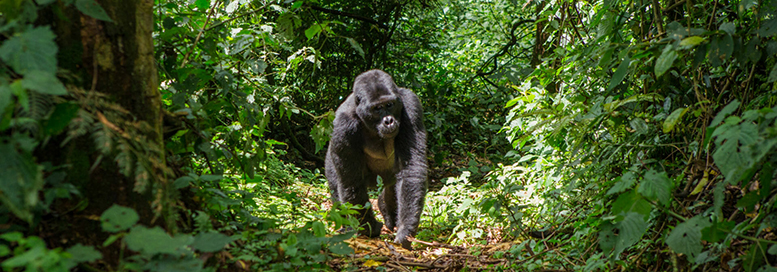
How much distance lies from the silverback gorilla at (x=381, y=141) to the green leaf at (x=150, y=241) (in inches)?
111

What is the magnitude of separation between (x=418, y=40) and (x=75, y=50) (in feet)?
22.6

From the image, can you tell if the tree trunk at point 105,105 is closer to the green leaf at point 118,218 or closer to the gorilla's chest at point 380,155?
the green leaf at point 118,218

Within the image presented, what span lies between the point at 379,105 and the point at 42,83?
3084 mm

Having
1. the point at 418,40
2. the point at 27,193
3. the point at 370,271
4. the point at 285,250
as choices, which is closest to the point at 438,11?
the point at 418,40

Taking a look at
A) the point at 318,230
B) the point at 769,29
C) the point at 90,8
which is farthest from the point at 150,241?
the point at 769,29

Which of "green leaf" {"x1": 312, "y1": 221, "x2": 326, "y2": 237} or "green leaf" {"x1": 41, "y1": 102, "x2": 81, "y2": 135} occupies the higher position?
"green leaf" {"x1": 41, "y1": 102, "x2": 81, "y2": 135}

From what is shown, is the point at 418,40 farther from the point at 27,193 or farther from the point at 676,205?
the point at 27,193

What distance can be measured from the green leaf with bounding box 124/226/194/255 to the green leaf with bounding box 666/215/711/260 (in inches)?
50.4

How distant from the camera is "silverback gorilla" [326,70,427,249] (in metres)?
3.92

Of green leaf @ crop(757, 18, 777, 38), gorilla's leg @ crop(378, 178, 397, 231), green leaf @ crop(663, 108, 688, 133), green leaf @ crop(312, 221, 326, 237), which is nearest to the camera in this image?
green leaf @ crop(757, 18, 777, 38)

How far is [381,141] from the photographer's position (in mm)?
4297

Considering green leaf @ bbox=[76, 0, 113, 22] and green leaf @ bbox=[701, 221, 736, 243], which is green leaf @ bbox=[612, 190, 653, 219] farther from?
green leaf @ bbox=[76, 0, 113, 22]

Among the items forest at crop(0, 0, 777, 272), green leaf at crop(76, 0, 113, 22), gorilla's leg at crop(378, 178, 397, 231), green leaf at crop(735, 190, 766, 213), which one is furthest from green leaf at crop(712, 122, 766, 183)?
gorilla's leg at crop(378, 178, 397, 231)

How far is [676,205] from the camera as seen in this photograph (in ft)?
6.61
